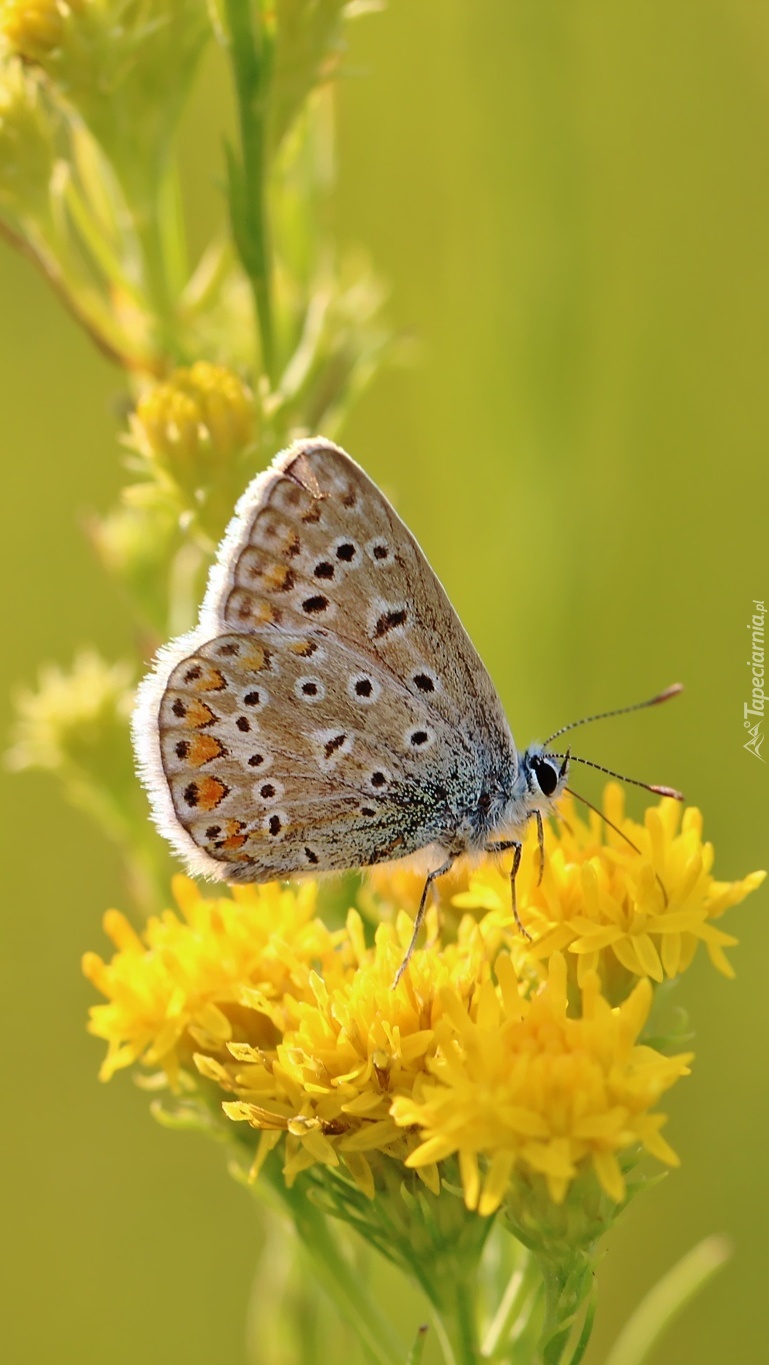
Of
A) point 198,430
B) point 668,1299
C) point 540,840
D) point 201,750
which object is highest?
point 198,430

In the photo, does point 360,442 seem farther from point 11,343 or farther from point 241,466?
point 241,466

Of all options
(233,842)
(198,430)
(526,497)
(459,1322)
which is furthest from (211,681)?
(526,497)

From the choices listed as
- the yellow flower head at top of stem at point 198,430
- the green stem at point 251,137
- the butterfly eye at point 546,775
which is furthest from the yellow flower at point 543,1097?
the green stem at point 251,137

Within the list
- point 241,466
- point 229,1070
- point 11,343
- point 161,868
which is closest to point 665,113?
point 11,343

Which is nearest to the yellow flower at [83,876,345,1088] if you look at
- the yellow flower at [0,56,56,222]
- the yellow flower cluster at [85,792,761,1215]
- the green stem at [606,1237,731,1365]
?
the yellow flower cluster at [85,792,761,1215]

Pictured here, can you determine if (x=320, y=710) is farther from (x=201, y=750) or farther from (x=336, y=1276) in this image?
(x=336, y=1276)

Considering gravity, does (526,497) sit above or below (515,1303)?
above

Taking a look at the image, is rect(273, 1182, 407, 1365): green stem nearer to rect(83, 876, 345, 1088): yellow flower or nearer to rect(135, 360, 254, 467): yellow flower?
rect(83, 876, 345, 1088): yellow flower

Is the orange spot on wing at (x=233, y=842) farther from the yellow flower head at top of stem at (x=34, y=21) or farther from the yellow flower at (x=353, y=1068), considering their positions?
the yellow flower head at top of stem at (x=34, y=21)
